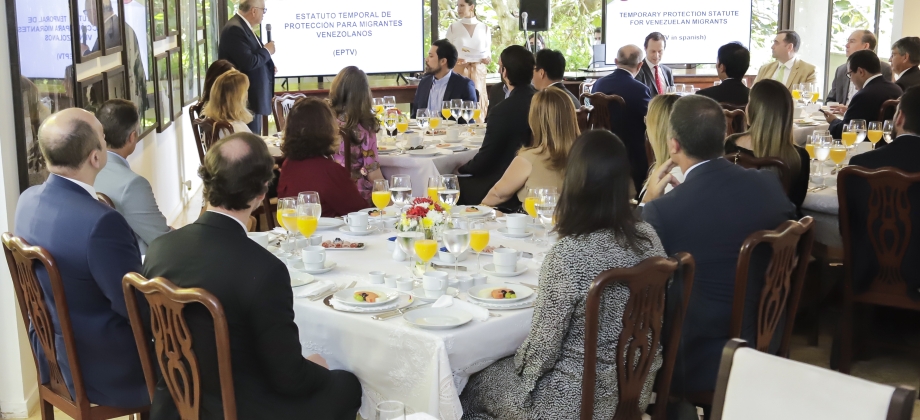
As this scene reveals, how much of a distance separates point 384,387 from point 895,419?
4.54 feet

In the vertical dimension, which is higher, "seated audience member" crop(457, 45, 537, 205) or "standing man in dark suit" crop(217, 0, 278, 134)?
"standing man in dark suit" crop(217, 0, 278, 134)


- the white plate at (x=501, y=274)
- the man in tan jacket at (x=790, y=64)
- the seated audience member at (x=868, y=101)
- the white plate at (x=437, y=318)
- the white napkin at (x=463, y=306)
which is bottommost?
the white plate at (x=437, y=318)

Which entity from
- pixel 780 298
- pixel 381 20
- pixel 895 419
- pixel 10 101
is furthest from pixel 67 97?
pixel 381 20

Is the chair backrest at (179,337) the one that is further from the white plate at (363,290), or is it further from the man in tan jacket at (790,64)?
the man in tan jacket at (790,64)

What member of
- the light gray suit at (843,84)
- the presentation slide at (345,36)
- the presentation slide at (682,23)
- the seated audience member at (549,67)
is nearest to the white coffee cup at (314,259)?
the seated audience member at (549,67)

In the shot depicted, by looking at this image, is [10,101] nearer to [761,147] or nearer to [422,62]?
[761,147]

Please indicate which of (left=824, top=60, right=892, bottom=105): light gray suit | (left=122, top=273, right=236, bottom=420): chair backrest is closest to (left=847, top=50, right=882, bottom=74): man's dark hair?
(left=824, top=60, right=892, bottom=105): light gray suit

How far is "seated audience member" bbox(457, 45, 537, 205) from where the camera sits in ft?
17.7

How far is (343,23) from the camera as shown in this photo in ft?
34.8

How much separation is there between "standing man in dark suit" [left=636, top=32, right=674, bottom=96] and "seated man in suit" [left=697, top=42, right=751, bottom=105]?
2041mm

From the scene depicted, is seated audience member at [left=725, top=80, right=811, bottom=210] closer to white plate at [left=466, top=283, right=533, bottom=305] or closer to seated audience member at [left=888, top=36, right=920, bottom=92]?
white plate at [left=466, top=283, right=533, bottom=305]

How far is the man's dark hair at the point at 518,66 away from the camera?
5.66 metres

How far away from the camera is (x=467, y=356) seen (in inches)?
95.8

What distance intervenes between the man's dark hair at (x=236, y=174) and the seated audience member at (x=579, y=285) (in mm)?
776
